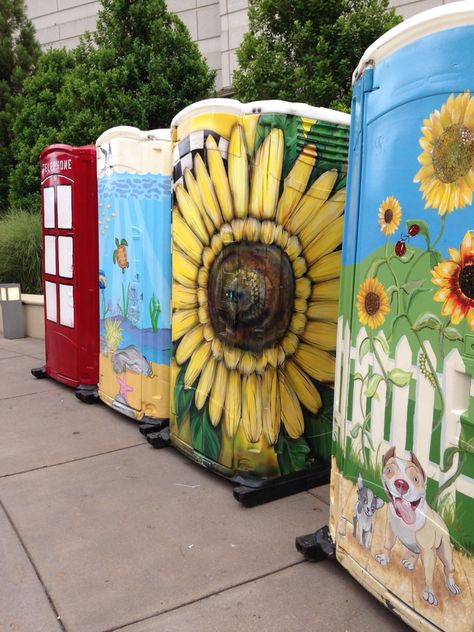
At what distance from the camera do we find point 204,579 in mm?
2834

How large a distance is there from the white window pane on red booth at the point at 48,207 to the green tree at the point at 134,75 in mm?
3364

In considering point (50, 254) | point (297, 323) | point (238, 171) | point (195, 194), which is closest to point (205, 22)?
point (50, 254)

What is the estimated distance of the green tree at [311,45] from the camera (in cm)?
668

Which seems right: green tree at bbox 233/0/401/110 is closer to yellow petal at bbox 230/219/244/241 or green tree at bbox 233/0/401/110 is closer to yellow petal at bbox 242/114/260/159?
yellow petal at bbox 242/114/260/159

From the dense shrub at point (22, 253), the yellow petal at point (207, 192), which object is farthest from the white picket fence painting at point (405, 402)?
the dense shrub at point (22, 253)

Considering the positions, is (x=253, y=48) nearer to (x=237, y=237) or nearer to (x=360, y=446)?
(x=237, y=237)

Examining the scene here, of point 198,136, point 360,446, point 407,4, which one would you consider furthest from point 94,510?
point 407,4

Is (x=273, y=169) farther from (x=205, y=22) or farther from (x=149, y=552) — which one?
(x=205, y=22)

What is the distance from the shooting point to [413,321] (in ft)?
7.48

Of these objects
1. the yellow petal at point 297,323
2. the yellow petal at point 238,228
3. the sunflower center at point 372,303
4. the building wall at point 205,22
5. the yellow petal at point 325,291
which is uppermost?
the building wall at point 205,22

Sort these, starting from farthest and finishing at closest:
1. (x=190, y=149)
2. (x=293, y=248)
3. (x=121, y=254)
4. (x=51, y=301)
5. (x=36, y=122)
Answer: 1. (x=36, y=122)
2. (x=51, y=301)
3. (x=121, y=254)
4. (x=190, y=149)
5. (x=293, y=248)

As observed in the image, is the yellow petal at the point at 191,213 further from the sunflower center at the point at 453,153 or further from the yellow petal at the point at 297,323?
the sunflower center at the point at 453,153

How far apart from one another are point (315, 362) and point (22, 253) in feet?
23.9

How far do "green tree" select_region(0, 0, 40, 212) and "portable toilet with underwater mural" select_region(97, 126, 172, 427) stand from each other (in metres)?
8.32
